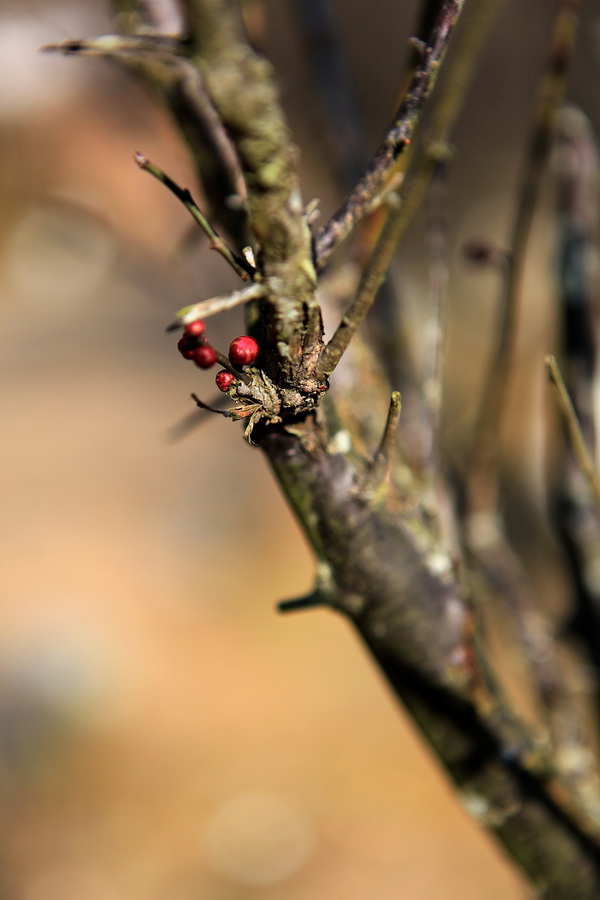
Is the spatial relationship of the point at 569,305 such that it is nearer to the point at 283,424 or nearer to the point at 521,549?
the point at 283,424

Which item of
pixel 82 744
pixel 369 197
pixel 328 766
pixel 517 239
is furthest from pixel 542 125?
pixel 82 744

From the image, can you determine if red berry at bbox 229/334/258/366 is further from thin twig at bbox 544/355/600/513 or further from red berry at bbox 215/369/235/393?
thin twig at bbox 544/355/600/513

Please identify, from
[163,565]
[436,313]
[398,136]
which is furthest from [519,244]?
[163,565]

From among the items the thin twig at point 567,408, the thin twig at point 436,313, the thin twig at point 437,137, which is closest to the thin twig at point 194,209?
the thin twig at point 437,137

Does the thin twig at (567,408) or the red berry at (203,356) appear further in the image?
the thin twig at (567,408)

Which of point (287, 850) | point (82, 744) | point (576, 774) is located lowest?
point (287, 850)

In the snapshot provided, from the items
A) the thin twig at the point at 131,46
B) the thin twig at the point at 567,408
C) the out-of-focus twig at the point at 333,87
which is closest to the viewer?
the thin twig at the point at 131,46

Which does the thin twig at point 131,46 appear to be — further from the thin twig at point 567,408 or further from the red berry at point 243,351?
the thin twig at point 567,408

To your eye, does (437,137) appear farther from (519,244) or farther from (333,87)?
(333,87)
